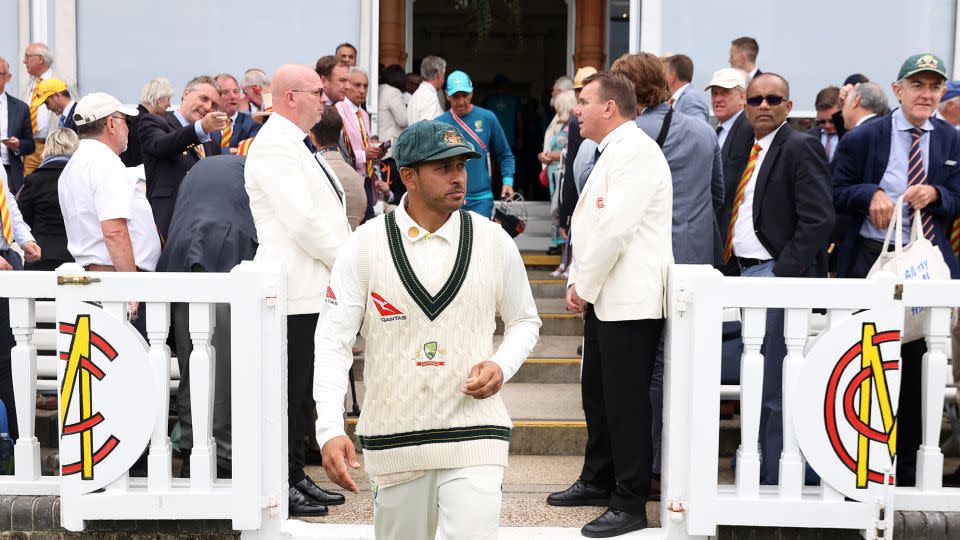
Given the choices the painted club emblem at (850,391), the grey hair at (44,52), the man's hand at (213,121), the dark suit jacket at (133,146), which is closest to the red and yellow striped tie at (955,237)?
the painted club emblem at (850,391)

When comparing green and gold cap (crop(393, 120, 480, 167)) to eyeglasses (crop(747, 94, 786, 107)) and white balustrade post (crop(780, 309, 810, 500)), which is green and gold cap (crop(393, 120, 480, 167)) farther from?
eyeglasses (crop(747, 94, 786, 107))

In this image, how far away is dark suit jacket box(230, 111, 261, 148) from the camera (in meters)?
7.42

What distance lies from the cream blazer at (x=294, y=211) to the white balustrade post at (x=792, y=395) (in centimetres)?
190

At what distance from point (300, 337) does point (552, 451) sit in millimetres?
1668

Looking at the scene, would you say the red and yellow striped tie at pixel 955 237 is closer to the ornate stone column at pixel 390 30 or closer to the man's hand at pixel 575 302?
the man's hand at pixel 575 302

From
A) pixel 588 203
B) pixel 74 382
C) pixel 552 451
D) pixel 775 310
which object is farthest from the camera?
pixel 552 451

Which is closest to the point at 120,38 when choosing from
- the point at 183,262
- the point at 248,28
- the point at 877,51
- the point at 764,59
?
the point at 248,28

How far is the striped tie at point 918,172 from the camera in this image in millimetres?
5387

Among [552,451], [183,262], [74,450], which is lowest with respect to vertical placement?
[552,451]

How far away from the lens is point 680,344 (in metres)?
4.33

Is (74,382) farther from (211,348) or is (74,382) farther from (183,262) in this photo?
(183,262)

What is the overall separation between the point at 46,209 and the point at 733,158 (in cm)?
377

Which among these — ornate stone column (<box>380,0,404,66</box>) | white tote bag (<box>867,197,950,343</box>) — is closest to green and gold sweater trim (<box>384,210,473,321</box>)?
white tote bag (<box>867,197,950,343</box>)

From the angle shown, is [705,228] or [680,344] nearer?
[680,344]
